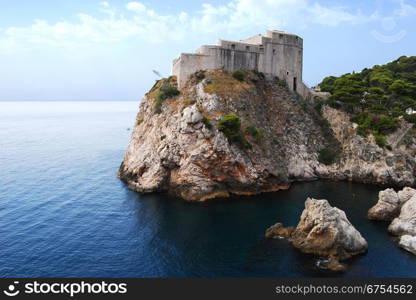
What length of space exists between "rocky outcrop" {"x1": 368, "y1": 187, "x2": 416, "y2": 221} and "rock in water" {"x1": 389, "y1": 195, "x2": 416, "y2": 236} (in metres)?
1.89

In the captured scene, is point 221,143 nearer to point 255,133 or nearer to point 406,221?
point 255,133

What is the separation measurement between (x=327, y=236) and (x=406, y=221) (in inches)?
415

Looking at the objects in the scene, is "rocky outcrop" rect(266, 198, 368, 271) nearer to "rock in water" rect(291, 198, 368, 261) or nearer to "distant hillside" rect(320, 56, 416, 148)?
"rock in water" rect(291, 198, 368, 261)

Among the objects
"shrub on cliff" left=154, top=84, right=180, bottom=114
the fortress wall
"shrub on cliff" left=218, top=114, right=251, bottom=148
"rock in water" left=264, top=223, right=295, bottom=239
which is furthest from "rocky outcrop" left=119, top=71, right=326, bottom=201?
"rock in water" left=264, top=223, right=295, bottom=239

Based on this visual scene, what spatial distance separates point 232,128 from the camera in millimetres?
51188

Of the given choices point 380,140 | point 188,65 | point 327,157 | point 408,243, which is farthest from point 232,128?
point 380,140

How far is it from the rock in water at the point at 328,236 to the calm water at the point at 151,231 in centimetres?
110

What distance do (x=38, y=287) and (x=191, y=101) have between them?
37.3 meters

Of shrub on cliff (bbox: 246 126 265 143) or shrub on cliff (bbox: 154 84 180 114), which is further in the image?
shrub on cliff (bbox: 154 84 180 114)

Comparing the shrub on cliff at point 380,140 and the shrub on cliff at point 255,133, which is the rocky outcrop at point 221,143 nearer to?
the shrub on cliff at point 255,133

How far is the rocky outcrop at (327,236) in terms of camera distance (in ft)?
106

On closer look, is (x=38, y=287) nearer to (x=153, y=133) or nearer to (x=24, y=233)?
(x=24, y=233)

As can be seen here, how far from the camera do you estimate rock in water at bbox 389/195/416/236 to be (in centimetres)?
3588

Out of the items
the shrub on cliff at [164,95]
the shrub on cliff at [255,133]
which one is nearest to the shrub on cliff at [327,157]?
the shrub on cliff at [255,133]
